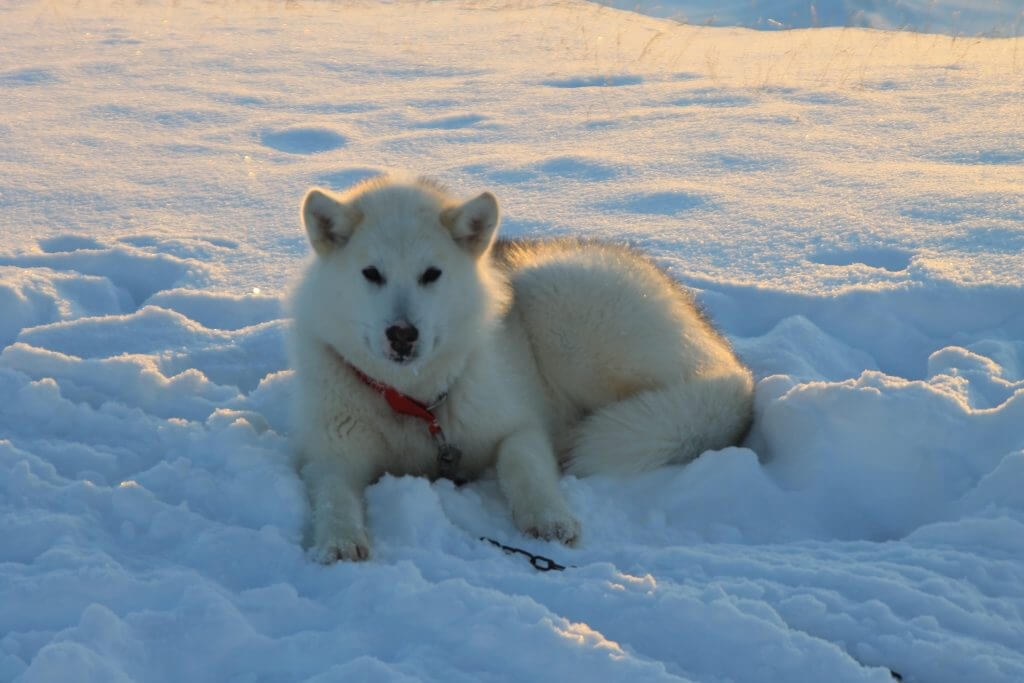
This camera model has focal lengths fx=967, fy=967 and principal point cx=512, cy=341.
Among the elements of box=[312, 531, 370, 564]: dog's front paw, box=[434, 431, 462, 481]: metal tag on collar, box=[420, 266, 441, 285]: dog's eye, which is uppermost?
box=[420, 266, 441, 285]: dog's eye

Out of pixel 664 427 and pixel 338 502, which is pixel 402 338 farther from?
pixel 664 427

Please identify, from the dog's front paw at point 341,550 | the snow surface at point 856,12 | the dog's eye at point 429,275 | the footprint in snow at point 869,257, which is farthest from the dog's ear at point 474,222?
the snow surface at point 856,12

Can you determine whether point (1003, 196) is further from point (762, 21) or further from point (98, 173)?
point (762, 21)

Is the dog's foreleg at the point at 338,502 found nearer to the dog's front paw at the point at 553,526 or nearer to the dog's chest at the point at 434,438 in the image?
the dog's chest at the point at 434,438

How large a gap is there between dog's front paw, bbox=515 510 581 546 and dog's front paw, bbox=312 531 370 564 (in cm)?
58

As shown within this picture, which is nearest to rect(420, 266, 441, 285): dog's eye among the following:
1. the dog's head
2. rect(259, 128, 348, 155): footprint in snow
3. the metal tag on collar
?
the dog's head

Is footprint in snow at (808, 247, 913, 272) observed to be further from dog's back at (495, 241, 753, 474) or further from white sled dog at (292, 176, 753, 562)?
white sled dog at (292, 176, 753, 562)

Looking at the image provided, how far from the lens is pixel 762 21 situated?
16.3 m

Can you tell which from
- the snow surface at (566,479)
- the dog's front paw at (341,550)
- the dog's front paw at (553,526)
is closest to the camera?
the snow surface at (566,479)

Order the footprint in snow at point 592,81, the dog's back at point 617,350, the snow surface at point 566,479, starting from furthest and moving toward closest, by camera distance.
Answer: the footprint in snow at point 592,81 < the dog's back at point 617,350 < the snow surface at point 566,479

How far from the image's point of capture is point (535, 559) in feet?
9.76

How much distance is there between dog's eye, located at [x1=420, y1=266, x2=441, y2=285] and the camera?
354 centimetres

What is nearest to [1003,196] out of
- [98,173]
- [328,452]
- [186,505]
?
[328,452]

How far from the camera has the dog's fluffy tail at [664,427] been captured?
3.75 metres
